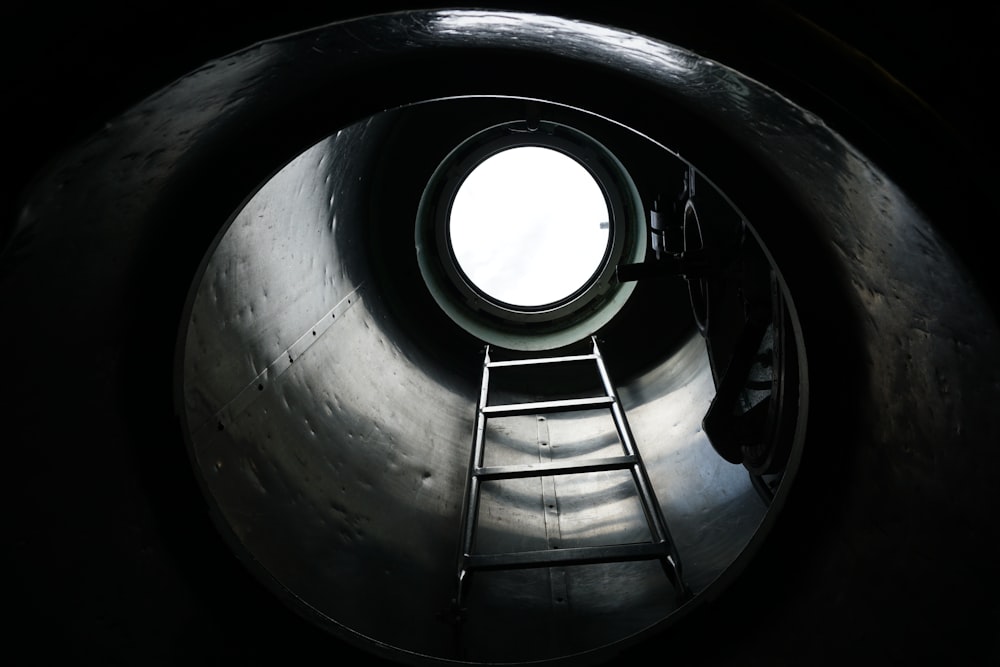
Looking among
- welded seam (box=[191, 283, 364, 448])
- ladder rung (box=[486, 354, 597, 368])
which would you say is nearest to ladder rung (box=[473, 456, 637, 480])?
welded seam (box=[191, 283, 364, 448])

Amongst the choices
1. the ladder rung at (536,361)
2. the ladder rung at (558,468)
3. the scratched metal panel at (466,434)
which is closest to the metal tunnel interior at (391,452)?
the scratched metal panel at (466,434)

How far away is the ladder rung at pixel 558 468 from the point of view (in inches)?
110

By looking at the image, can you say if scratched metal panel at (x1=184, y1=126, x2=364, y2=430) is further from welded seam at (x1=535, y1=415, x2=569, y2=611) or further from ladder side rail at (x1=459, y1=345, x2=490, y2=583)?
welded seam at (x1=535, y1=415, x2=569, y2=611)

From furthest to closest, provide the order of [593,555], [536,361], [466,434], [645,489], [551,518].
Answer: [536,361]
[466,434]
[551,518]
[645,489]
[593,555]

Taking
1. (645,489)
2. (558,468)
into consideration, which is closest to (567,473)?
(558,468)

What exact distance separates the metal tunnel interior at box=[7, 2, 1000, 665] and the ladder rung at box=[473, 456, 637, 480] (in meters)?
0.25

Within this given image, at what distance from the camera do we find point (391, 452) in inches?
122

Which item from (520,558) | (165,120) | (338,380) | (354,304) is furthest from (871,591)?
(354,304)

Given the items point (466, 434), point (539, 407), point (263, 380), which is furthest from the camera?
point (466, 434)

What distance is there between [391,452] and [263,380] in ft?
2.66

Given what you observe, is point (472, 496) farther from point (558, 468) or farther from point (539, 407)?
point (539, 407)

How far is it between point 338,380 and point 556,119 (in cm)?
184

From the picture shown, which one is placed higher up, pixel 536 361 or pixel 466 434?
pixel 536 361

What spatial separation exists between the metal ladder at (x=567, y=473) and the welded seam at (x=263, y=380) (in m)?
0.87
